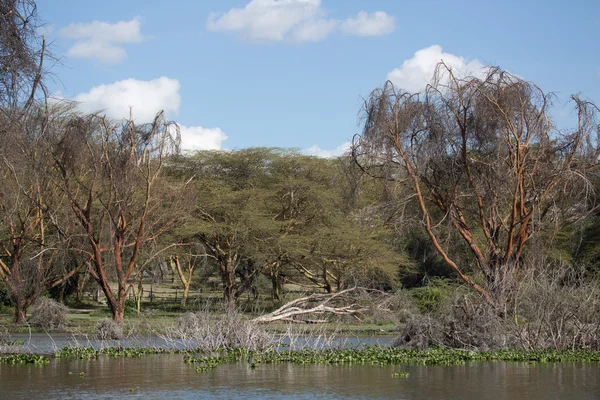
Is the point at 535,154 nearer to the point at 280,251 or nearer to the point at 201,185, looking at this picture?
the point at 280,251

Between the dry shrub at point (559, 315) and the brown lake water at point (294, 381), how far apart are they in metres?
2.05

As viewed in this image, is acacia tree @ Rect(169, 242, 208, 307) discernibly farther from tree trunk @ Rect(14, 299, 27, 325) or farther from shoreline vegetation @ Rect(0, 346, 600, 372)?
shoreline vegetation @ Rect(0, 346, 600, 372)

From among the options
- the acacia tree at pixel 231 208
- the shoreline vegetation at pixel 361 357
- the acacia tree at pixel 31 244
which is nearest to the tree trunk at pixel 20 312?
the acacia tree at pixel 31 244

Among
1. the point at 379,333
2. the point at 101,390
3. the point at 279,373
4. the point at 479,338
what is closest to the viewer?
the point at 101,390

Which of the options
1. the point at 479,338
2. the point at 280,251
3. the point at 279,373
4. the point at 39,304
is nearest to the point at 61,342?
the point at 39,304

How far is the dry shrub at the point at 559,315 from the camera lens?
1972cm

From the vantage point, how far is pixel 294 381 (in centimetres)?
1523

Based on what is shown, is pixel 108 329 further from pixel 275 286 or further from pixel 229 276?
pixel 275 286

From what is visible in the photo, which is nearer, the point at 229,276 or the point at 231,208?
the point at 231,208

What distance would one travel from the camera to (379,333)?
101 ft

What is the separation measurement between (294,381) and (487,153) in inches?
499

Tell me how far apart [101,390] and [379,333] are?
60.0 feet

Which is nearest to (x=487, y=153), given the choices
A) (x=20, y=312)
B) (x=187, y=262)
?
(x=20, y=312)

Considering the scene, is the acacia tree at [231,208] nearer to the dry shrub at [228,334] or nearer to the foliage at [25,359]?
the dry shrub at [228,334]
